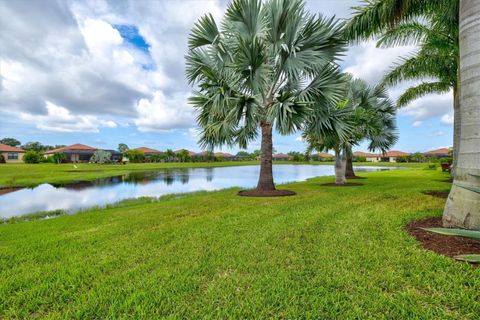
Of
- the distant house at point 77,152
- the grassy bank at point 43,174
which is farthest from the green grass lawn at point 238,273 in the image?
the distant house at point 77,152

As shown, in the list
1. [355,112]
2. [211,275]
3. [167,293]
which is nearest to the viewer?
[167,293]

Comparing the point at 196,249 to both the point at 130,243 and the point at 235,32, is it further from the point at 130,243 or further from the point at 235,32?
the point at 235,32

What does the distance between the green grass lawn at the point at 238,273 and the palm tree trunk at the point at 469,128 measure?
78 centimetres

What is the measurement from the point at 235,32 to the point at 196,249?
288 inches

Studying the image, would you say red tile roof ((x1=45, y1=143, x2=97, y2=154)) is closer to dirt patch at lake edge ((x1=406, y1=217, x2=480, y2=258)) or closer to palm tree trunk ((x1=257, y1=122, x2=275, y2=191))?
palm tree trunk ((x1=257, y1=122, x2=275, y2=191))

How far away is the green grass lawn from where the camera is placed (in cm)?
208

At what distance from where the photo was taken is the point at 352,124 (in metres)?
9.28

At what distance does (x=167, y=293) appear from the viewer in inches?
90.9

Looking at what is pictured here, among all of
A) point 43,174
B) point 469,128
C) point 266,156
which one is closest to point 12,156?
point 43,174

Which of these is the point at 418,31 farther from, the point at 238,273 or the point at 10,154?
the point at 10,154

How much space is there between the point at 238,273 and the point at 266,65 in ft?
21.5

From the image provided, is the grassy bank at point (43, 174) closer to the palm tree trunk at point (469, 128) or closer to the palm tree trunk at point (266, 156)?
the palm tree trunk at point (266, 156)

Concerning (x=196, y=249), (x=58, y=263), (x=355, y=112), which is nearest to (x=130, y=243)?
(x=58, y=263)

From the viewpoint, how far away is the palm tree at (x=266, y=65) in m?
7.62
